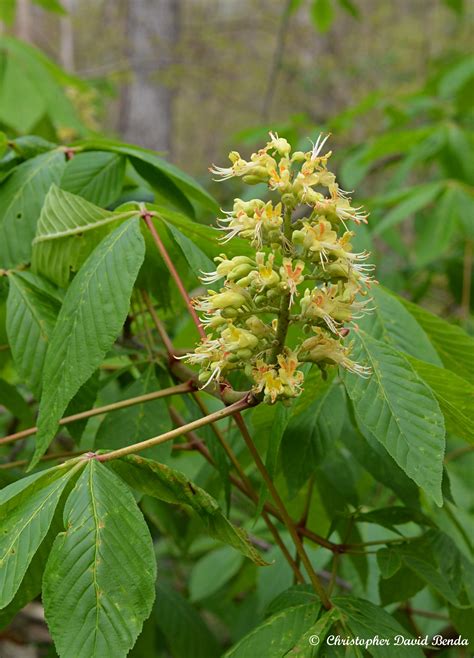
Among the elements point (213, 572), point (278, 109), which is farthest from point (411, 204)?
point (278, 109)

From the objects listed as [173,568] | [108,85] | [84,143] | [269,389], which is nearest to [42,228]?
[84,143]

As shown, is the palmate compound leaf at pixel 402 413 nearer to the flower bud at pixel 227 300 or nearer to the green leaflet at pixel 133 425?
the flower bud at pixel 227 300

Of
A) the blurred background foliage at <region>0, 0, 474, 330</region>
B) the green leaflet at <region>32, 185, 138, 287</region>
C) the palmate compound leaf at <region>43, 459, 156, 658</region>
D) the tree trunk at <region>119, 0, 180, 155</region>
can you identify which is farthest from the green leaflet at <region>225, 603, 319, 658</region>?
the tree trunk at <region>119, 0, 180, 155</region>

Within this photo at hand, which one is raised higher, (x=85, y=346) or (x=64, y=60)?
(x=64, y=60)

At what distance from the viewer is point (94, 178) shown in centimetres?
162

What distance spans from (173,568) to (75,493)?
8.42 ft

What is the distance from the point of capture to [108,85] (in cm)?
493

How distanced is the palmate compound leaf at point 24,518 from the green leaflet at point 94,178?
27.9 inches

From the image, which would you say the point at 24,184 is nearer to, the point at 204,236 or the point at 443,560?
the point at 204,236

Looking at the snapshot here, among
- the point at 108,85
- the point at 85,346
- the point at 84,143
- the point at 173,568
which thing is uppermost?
the point at 108,85

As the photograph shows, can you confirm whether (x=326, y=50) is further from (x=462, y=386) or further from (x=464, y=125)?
(x=462, y=386)

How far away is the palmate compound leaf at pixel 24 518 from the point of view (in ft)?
3.26

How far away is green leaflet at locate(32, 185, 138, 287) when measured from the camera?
1381 mm

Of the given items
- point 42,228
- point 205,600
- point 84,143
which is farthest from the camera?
point 205,600
